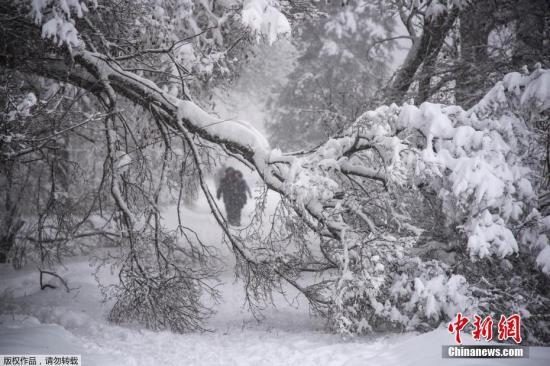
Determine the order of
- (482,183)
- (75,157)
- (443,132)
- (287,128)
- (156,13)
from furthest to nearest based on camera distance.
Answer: (287,128), (75,157), (156,13), (443,132), (482,183)

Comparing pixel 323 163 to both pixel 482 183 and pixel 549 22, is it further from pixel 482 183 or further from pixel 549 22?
pixel 549 22

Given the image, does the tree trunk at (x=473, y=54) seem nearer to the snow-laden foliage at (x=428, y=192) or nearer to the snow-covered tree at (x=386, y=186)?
the snow-covered tree at (x=386, y=186)

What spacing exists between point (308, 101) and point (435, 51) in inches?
288

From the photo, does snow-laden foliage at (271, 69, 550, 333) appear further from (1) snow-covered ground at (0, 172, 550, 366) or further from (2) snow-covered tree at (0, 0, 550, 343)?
(1) snow-covered ground at (0, 172, 550, 366)

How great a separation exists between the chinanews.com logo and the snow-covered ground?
4.2 inches

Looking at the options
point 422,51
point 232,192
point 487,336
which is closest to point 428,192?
point 487,336

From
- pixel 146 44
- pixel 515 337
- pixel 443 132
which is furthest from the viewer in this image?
pixel 146 44

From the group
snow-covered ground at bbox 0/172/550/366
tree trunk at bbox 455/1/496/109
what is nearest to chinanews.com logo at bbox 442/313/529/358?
snow-covered ground at bbox 0/172/550/366

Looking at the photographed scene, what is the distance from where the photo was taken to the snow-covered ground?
4129 mm

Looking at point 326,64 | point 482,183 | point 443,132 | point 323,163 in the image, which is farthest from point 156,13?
point 326,64

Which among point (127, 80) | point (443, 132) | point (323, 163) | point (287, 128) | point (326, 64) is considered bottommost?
point (323, 163)

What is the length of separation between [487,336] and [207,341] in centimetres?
372

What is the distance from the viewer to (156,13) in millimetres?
5457

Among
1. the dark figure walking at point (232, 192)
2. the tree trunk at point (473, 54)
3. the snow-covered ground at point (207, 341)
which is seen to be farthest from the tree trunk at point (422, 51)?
the dark figure walking at point (232, 192)
